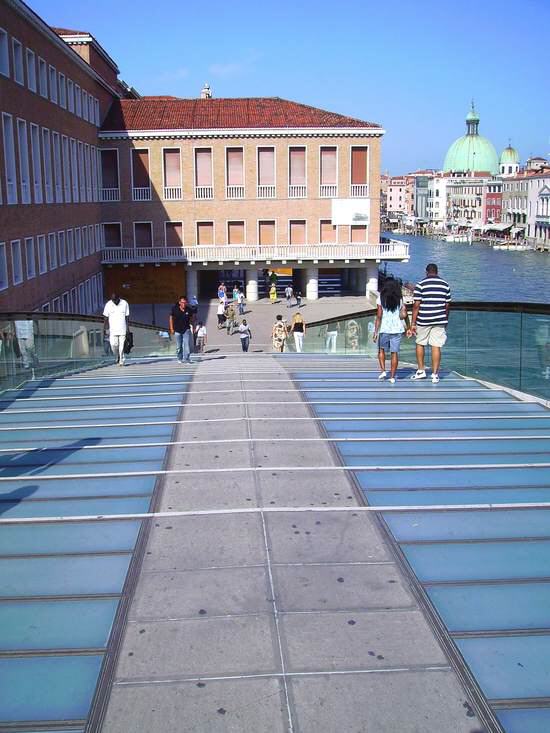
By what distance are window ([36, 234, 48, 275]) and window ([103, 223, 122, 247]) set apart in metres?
15.5

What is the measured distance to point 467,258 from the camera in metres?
114

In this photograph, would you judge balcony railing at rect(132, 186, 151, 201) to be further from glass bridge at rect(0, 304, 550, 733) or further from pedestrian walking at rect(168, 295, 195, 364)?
glass bridge at rect(0, 304, 550, 733)

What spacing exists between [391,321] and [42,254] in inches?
896

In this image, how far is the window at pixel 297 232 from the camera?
47031 mm

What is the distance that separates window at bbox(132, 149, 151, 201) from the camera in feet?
151

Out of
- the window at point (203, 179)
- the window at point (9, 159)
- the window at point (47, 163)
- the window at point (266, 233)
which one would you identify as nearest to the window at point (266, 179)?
the window at point (266, 233)

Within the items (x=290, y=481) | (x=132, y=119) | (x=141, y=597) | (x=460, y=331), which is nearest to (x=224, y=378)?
(x=460, y=331)

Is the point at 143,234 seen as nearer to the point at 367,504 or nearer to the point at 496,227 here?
the point at 367,504

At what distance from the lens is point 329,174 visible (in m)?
46.6

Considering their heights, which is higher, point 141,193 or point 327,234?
point 141,193

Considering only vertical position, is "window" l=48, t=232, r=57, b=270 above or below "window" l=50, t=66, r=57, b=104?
below

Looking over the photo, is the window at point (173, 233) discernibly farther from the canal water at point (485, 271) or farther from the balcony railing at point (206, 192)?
the canal water at point (485, 271)

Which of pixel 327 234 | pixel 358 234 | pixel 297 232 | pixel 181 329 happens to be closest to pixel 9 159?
pixel 181 329

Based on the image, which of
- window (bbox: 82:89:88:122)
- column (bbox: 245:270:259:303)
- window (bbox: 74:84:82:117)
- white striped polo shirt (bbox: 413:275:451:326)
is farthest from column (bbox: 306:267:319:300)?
white striped polo shirt (bbox: 413:275:451:326)
